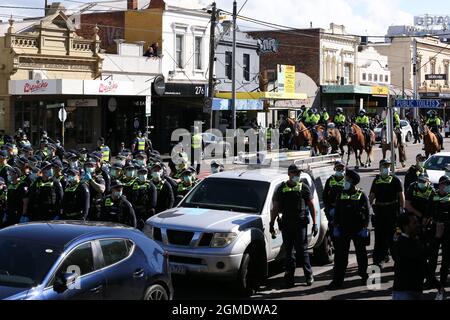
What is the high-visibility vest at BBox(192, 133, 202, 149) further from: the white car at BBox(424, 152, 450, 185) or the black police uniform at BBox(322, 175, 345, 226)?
the black police uniform at BBox(322, 175, 345, 226)

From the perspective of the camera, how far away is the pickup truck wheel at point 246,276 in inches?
396

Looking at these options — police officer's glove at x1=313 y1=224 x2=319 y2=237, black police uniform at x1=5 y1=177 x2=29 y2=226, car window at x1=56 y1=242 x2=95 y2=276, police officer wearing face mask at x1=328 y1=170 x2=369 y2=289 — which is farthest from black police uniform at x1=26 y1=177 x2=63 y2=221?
car window at x1=56 y1=242 x2=95 y2=276

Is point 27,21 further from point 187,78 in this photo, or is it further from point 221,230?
point 221,230

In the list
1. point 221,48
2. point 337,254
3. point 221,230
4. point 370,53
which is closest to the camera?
point 221,230

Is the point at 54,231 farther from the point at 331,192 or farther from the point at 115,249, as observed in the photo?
the point at 331,192

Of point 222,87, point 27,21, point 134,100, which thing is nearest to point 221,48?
point 222,87

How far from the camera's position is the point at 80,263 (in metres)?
7.48

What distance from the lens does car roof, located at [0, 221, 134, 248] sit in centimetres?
752

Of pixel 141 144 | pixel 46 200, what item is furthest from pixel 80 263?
pixel 141 144

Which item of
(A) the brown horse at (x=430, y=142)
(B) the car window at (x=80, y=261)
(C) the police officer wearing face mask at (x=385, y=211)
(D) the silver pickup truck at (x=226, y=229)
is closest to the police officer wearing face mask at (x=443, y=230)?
(C) the police officer wearing face mask at (x=385, y=211)

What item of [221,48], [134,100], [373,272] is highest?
[221,48]

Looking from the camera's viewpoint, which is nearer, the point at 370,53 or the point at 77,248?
the point at 77,248
